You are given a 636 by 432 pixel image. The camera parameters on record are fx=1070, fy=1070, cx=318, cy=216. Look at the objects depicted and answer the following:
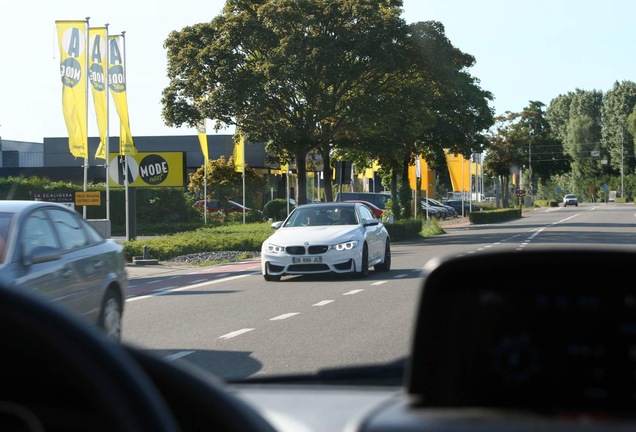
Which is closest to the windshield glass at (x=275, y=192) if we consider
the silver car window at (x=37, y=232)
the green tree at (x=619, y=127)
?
the silver car window at (x=37, y=232)

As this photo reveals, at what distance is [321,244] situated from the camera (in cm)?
1822

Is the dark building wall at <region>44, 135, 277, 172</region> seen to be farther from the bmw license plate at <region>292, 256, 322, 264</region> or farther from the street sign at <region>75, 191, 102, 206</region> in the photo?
the bmw license plate at <region>292, 256, 322, 264</region>

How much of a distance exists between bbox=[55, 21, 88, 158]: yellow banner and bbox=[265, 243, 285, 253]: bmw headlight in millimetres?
14307

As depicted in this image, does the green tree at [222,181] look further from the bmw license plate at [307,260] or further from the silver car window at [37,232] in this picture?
the silver car window at [37,232]

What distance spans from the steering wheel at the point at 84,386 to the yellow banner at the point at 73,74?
30.2 metres

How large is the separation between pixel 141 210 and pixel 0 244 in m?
43.7

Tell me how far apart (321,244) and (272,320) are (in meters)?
5.96

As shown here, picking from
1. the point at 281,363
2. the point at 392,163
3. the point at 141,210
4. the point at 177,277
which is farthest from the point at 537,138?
the point at 281,363

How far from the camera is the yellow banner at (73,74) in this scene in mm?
30938

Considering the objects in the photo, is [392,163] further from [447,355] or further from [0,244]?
[447,355]

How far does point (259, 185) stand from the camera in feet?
195

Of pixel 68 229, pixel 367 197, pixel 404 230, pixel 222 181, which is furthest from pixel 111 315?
pixel 367 197

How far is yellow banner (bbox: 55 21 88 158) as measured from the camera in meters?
30.9

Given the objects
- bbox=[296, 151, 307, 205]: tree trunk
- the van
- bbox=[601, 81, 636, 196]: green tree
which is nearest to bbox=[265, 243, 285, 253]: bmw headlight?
bbox=[296, 151, 307, 205]: tree trunk
